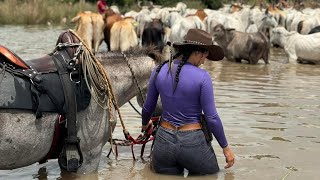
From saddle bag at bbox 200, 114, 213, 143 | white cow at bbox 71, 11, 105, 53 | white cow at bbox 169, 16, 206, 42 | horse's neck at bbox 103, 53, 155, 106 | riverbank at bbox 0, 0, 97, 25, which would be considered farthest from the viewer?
riverbank at bbox 0, 0, 97, 25

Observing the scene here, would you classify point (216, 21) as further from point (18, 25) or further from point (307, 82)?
point (18, 25)

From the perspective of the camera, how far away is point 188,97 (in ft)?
16.8

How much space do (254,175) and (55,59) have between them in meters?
2.24

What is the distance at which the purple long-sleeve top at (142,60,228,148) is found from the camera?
16.6 ft

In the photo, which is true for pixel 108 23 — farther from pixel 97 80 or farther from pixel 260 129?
pixel 97 80

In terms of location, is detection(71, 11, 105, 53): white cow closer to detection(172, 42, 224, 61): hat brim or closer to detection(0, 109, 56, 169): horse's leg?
detection(172, 42, 224, 61): hat brim

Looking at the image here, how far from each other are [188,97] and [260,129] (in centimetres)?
300

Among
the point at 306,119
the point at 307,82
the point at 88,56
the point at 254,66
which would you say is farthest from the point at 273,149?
the point at 254,66

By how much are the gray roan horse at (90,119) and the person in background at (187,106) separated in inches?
15.5

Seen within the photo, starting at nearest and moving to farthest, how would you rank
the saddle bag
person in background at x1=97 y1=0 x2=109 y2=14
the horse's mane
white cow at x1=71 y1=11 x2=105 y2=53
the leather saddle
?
the leather saddle → the saddle bag → the horse's mane → white cow at x1=71 y1=11 x2=105 y2=53 → person in background at x1=97 y1=0 x2=109 y2=14

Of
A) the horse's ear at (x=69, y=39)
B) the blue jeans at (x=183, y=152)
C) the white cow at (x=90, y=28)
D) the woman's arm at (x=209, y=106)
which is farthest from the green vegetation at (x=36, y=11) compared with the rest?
the woman's arm at (x=209, y=106)

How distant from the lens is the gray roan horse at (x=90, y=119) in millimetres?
4637

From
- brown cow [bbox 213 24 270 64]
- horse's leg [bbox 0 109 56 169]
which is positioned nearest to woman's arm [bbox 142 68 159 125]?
horse's leg [bbox 0 109 56 169]

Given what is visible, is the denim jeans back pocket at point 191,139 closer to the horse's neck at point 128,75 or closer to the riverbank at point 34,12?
the horse's neck at point 128,75
